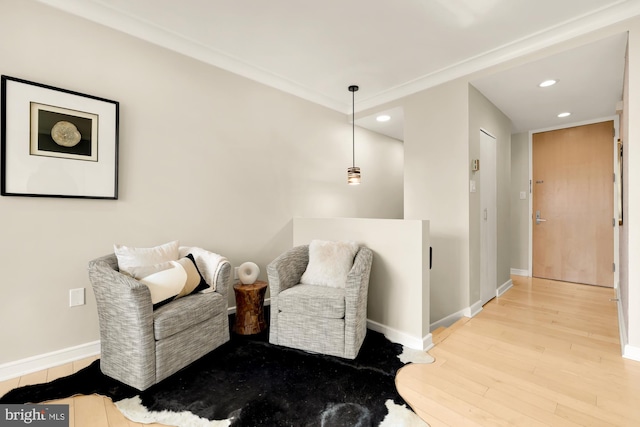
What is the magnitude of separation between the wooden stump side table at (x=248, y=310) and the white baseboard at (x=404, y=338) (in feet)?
3.40

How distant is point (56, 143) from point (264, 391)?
2.19 meters

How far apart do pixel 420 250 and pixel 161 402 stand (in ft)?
6.37

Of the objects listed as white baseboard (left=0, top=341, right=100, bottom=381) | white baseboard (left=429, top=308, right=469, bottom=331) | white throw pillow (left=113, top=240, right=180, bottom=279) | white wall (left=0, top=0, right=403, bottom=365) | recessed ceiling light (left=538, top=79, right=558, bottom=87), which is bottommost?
white baseboard (left=429, top=308, right=469, bottom=331)

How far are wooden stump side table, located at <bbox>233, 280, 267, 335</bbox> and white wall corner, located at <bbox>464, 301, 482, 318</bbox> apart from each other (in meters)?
2.06

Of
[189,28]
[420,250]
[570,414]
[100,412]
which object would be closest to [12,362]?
[100,412]

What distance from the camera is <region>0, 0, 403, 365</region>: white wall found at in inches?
78.5

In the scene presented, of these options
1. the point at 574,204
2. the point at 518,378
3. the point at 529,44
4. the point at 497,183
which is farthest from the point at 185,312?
the point at 574,204

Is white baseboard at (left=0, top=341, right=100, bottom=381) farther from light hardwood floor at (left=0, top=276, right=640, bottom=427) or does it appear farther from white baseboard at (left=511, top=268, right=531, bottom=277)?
white baseboard at (left=511, top=268, right=531, bottom=277)

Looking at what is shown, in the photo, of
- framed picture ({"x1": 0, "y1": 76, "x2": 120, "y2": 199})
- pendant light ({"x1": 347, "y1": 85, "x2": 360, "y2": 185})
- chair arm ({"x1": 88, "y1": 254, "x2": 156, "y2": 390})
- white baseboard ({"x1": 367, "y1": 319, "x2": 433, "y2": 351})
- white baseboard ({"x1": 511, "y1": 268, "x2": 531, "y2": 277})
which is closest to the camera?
chair arm ({"x1": 88, "y1": 254, "x2": 156, "y2": 390})

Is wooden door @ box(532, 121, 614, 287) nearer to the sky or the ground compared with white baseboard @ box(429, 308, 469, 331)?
nearer to the sky

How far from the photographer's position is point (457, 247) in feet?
10.3

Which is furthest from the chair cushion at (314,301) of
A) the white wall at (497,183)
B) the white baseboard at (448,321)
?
the white wall at (497,183)

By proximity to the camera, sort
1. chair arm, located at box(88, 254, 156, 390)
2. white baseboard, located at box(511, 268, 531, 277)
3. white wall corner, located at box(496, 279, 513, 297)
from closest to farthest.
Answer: chair arm, located at box(88, 254, 156, 390)
white wall corner, located at box(496, 279, 513, 297)
white baseboard, located at box(511, 268, 531, 277)

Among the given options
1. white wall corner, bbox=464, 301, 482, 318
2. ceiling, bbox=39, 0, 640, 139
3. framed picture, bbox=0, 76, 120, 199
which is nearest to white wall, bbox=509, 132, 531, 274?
ceiling, bbox=39, 0, 640, 139
